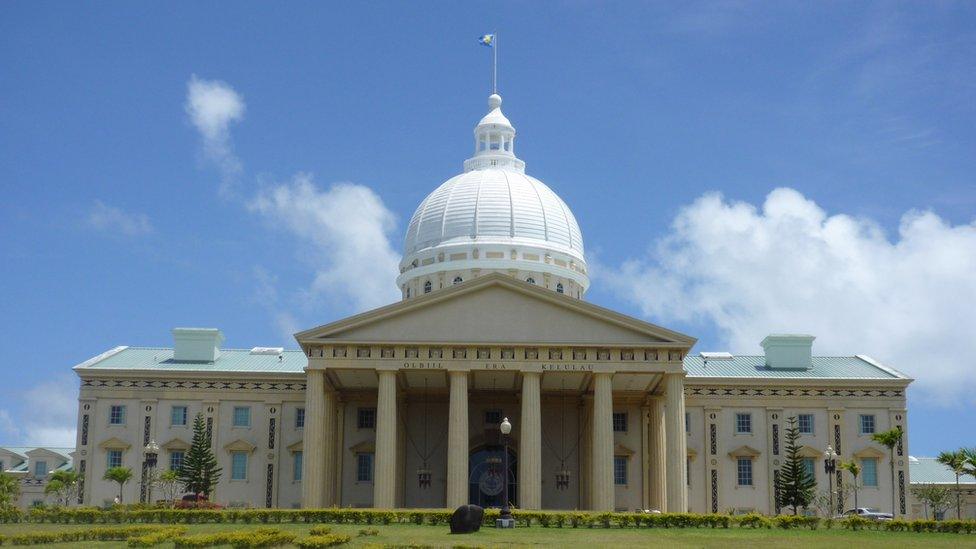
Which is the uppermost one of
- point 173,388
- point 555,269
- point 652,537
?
point 555,269

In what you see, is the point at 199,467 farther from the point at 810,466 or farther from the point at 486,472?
the point at 810,466

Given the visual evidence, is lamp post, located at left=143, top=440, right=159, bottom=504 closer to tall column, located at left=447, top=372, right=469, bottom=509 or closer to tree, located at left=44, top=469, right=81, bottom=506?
tree, located at left=44, top=469, right=81, bottom=506

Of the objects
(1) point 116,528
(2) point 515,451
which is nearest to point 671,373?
(2) point 515,451

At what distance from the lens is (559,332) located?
66.6 metres

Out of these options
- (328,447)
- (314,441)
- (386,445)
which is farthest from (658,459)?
(314,441)

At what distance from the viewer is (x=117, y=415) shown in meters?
79.0

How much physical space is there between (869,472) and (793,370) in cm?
803

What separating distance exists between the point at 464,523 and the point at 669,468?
22520mm

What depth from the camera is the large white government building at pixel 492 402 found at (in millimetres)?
66125

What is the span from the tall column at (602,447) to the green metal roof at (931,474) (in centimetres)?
4110

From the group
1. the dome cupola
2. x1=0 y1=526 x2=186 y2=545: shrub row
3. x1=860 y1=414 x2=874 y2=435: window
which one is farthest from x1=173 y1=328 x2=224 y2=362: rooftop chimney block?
x1=860 y1=414 x2=874 y2=435: window

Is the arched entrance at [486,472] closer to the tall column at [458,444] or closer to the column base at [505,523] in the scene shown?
the tall column at [458,444]

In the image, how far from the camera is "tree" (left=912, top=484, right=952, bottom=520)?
275ft

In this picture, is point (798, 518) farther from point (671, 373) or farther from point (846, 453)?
point (846, 453)
